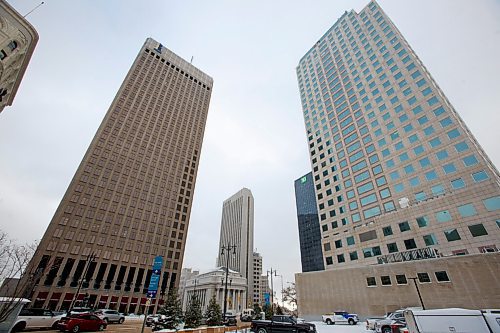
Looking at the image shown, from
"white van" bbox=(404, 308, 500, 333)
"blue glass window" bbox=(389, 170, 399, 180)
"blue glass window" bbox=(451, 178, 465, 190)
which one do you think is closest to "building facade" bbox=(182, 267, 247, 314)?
"blue glass window" bbox=(389, 170, 399, 180)

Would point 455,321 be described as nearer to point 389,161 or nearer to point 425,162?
point 425,162

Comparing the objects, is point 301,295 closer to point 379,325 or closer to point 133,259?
point 379,325

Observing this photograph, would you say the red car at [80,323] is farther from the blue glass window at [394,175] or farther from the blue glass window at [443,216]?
the blue glass window at [394,175]

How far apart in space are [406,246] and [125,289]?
66.9 m

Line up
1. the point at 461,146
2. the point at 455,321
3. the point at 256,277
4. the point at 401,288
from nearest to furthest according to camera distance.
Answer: the point at 455,321 → the point at 401,288 → the point at 461,146 → the point at 256,277

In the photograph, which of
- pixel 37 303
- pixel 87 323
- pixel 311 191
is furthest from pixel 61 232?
pixel 311 191

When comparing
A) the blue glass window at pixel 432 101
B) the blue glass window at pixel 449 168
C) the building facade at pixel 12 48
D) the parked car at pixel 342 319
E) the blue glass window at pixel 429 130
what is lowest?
the parked car at pixel 342 319

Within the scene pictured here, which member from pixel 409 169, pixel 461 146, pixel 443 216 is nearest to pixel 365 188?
pixel 409 169

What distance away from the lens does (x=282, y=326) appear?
19.0 metres

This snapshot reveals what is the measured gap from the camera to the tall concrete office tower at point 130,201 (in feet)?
180

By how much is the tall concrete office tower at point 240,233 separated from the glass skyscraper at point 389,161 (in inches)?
3354

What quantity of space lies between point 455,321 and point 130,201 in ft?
244

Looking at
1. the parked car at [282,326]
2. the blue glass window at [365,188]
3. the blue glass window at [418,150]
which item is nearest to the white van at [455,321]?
the parked car at [282,326]

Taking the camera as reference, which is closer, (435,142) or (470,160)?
(470,160)
